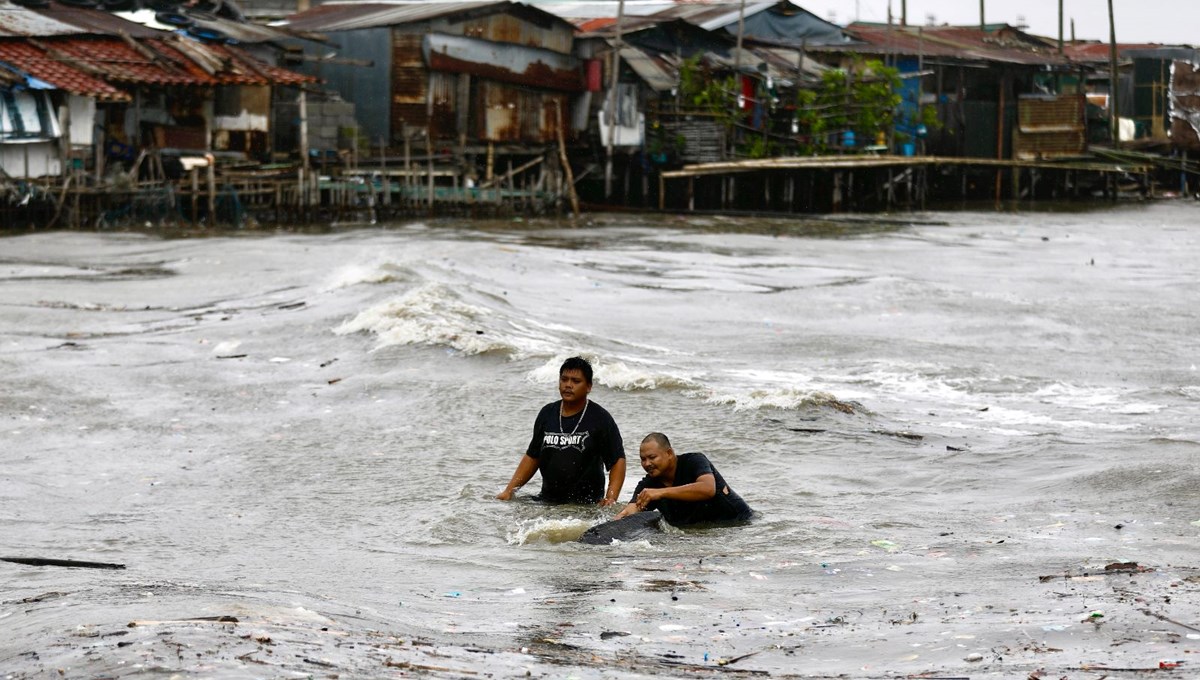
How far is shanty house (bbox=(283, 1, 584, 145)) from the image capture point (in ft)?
130

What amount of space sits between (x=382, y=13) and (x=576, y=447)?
36.9 meters

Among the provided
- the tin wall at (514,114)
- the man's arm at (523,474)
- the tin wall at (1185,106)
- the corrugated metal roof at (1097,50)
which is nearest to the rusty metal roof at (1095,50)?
the corrugated metal roof at (1097,50)

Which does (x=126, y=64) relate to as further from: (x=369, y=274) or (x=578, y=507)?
(x=578, y=507)

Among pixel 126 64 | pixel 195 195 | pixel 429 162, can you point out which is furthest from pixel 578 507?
pixel 429 162

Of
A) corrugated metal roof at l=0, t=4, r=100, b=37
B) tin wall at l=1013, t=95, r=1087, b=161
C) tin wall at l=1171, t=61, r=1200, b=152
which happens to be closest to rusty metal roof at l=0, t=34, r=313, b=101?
corrugated metal roof at l=0, t=4, r=100, b=37

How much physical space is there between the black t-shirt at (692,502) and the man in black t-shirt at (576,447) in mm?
353

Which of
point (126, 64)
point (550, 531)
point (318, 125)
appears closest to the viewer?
point (550, 531)

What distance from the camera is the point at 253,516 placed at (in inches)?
374

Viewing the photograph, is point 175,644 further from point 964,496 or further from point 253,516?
point 964,496

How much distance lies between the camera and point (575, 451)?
8922 mm

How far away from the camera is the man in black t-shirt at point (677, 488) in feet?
26.9

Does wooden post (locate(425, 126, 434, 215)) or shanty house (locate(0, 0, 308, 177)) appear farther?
wooden post (locate(425, 126, 434, 215))

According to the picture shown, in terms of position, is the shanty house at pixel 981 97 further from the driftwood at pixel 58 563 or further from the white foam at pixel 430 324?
the driftwood at pixel 58 563

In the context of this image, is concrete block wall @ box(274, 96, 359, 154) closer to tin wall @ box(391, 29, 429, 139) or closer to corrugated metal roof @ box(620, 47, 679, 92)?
tin wall @ box(391, 29, 429, 139)
